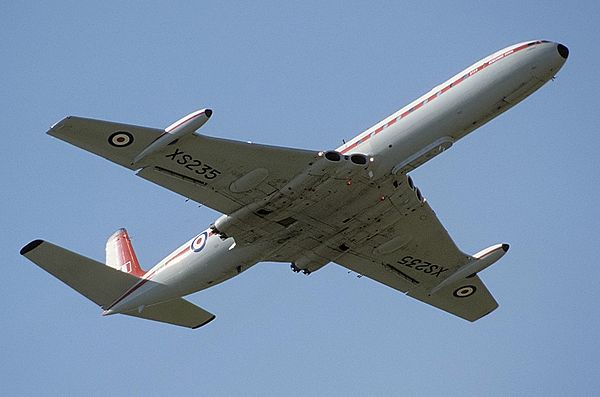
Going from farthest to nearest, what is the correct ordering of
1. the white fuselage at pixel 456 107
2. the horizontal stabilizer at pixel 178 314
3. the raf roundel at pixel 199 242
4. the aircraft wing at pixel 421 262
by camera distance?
the horizontal stabilizer at pixel 178 314 → the aircraft wing at pixel 421 262 → the raf roundel at pixel 199 242 → the white fuselage at pixel 456 107

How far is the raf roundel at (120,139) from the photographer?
32.9 m

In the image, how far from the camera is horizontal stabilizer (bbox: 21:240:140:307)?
121ft

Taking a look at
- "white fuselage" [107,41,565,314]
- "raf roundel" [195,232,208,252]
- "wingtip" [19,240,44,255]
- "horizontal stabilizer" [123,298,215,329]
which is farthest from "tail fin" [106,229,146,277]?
"white fuselage" [107,41,565,314]

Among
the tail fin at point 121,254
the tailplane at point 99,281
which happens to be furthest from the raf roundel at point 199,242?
the tail fin at point 121,254

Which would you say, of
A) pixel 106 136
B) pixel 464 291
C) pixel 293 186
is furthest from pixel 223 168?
pixel 464 291

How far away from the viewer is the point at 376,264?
42250 mm

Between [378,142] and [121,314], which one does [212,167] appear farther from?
[121,314]

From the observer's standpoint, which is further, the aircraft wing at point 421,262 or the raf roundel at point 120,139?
the aircraft wing at point 421,262

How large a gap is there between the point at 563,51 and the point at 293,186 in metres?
9.86

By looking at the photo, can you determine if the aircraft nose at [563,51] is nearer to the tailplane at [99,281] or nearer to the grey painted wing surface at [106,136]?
the grey painted wing surface at [106,136]

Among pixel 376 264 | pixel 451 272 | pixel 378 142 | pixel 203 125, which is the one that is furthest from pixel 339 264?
pixel 203 125

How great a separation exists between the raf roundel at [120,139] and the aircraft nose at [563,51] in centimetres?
1409

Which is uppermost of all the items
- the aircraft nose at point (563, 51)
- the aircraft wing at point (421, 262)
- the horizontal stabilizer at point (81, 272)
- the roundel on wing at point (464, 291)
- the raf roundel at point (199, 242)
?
the horizontal stabilizer at point (81, 272)

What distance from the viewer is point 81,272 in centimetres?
3891
